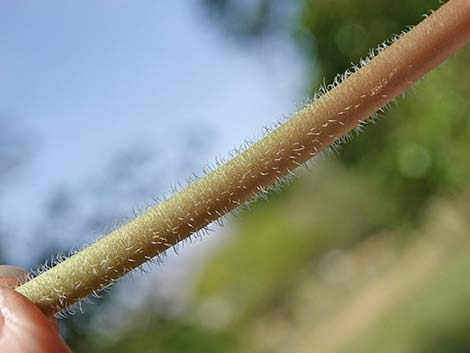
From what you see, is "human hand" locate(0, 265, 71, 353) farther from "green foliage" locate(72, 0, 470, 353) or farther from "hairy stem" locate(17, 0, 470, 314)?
"green foliage" locate(72, 0, 470, 353)

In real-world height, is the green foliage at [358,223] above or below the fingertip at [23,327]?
above

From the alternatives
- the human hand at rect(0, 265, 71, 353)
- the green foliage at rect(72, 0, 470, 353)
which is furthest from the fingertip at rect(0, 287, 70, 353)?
the green foliage at rect(72, 0, 470, 353)

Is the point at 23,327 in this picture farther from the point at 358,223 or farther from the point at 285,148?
the point at 358,223

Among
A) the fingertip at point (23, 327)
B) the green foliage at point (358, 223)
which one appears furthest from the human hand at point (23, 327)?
the green foliage at point (358, 223)

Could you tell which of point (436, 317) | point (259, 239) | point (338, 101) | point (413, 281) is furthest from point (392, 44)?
point (259, 239)

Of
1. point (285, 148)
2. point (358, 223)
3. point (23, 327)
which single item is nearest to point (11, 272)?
point (23, 327)

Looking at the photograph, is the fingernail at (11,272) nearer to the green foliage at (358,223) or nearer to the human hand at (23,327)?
the human hand at (23,327)
